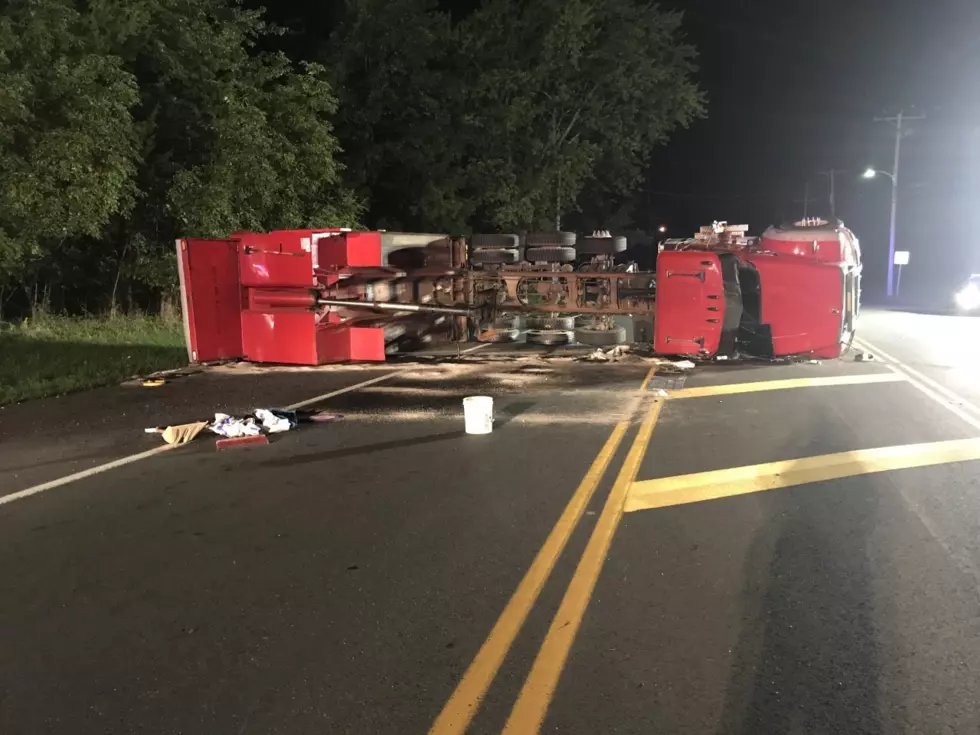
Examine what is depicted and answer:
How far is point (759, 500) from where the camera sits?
602 cm

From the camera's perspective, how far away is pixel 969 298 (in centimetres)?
2905

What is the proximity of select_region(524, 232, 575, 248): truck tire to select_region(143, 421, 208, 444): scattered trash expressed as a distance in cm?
1004

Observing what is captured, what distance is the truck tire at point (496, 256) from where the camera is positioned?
1658 centimetres

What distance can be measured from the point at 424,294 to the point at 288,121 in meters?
8.21

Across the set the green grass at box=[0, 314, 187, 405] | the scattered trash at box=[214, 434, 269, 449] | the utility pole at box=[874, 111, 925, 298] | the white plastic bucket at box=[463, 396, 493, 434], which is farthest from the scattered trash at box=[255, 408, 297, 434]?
the utility pole at box=[874, 111, 925, 298]

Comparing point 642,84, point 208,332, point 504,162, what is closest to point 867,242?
point 642,84

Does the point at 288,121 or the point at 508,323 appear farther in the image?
the point at 288,121

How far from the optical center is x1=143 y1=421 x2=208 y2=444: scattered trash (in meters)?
7.95

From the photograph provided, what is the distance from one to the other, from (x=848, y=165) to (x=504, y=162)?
55.8m

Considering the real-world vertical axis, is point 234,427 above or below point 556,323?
above

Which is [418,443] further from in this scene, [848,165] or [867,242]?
[867,242]

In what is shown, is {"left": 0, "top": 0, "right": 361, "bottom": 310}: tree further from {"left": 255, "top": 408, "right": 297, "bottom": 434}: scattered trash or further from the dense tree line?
{"left": 255, "top": 408, "right": 297, "bottom": 434}: scattered trash

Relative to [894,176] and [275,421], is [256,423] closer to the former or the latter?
[275,421]

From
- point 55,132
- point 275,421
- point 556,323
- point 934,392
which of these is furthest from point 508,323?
point 275,421
